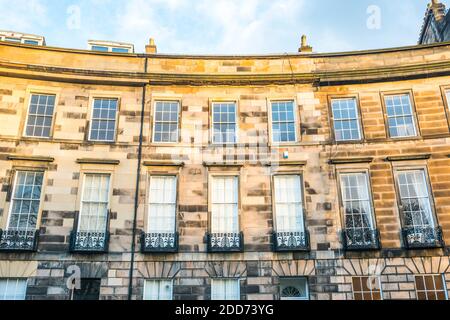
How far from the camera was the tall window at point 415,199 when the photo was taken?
14555 millimetres

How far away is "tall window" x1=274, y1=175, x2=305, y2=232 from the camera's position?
14.9 metres

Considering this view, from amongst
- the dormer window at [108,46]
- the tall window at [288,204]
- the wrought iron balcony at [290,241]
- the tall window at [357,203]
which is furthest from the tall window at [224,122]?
the dormer window at [108,46]

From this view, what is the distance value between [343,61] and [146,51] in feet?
29.2

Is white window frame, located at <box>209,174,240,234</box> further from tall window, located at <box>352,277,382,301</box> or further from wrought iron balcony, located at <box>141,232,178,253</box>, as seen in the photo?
tall window, located at <box>352,277,382,301</box>

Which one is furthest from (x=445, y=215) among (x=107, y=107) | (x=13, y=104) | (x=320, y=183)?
(x=13, y=104)

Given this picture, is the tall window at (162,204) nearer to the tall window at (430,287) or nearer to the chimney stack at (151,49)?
the chimney stack at (151,49)

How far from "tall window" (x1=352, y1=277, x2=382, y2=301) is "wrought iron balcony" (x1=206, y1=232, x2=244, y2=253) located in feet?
13.7

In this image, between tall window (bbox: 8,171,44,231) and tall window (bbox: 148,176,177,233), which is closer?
tall window (bbox: 8,171,44,231)

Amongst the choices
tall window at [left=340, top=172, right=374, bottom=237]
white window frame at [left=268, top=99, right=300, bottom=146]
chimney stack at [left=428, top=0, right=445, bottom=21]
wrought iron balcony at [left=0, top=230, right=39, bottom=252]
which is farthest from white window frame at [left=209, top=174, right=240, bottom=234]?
chimney stack at [left=428, top=0, right=445, bottom=21]

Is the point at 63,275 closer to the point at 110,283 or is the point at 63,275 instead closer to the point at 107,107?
the point at 110,283

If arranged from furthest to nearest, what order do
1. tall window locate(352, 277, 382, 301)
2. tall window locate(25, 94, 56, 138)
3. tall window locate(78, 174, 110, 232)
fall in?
1. tall window locate(25, 94, 56, 138)
2. tall window locate(78, 174, 110, 232)
3. tall window locate(352, 277, 382, 301)

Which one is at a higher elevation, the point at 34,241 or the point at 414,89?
the point at 414,89

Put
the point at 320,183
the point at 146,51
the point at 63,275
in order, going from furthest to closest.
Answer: the point at 146,51 < the point at 320,183 < the point at 63,275

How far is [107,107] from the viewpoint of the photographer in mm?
16406
